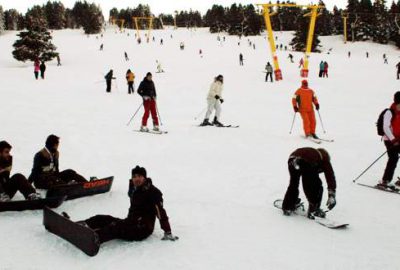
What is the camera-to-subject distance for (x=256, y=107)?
56.9 feet

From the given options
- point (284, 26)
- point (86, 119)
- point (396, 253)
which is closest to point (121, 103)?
point (86, 119)

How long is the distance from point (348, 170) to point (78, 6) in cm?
12828

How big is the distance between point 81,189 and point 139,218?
1756 millimetres

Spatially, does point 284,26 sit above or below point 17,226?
above

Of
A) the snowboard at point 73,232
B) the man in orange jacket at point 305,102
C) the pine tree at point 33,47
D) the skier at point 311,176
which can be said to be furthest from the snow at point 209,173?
the pine tree at point 33,47

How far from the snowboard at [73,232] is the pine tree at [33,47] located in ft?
121

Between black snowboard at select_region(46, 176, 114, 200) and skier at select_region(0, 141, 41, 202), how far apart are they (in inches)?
10.4

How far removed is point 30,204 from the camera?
5.16 meters

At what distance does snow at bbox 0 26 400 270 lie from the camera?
4.16 metres

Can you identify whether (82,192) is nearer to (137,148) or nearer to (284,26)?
(137,148)

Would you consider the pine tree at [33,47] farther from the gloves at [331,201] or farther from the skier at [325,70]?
the gloves at [331,201]

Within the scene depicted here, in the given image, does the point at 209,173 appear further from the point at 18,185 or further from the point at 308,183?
the point at 18,185

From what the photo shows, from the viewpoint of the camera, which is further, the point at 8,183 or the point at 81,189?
the point at 81,189

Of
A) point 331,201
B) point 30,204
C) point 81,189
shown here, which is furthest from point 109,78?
point 331,201
